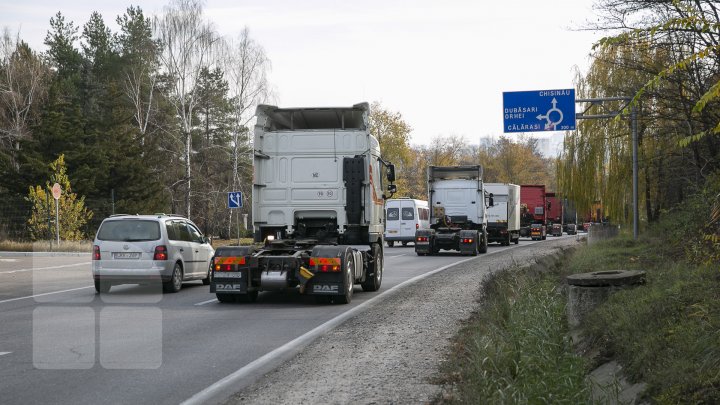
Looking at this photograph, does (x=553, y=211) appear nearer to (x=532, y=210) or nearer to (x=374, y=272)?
(x=532, y=210)

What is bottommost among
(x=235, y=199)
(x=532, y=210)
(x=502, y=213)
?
(x=502, y=213)

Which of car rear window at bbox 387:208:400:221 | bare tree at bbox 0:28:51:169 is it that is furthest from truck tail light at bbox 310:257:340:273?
bare tree at bbox 0:28:51:169

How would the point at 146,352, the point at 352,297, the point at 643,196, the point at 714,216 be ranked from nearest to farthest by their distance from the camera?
the point at 714,216, the point at 146,352, the point at 352,297, the point at 643,196

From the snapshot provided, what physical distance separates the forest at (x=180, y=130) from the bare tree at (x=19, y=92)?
13cm

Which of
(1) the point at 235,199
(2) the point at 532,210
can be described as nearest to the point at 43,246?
(1) the point at 235,199

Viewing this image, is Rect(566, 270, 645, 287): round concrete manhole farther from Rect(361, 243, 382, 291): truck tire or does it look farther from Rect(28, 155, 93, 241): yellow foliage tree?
Rect(28, 155, 93, 241): yellow foliage tree

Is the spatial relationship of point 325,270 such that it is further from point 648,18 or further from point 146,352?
point 648,18

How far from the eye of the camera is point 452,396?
20.8 ft

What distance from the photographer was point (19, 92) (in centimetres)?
5106

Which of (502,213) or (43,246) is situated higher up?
(502,213)

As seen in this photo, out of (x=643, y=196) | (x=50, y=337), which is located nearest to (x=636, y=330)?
(x=50, y=337)

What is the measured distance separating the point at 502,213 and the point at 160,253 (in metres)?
28.0

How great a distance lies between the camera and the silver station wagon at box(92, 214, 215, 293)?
51.9ft

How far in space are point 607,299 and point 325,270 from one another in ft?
19.0
